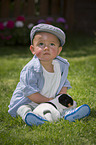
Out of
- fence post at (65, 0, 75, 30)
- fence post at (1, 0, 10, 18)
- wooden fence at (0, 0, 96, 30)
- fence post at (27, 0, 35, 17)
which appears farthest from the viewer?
fence post at (65, 0, 75, 30)

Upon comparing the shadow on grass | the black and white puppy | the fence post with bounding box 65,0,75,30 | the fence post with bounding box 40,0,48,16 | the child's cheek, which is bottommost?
the fence post with bounding box 65,0,75,30

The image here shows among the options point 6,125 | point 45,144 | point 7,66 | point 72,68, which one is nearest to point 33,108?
point 6,125

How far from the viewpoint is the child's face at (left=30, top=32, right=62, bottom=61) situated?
2.87 meters

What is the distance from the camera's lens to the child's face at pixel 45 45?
287cm

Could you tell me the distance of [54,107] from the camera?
9.12ft

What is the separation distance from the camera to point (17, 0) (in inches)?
369

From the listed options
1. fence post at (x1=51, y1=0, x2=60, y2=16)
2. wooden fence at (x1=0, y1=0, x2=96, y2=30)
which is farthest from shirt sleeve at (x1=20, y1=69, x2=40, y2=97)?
fence post at (x1=51, y1=0, x2=60, y2=16)

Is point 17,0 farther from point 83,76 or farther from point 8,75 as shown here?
point 83,76

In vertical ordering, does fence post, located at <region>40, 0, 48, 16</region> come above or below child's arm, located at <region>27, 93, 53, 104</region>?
below

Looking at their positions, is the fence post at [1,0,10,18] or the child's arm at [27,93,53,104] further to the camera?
the fence post at [1,0,10,18]

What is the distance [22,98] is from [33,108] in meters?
0.18

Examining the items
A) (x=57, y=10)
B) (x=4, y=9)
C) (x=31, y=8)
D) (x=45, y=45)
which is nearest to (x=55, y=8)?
(x=57, y=10)

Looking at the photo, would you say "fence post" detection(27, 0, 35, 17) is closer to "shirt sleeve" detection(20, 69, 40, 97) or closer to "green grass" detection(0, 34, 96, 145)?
"green grass" detection(0, 34, 96, 145)

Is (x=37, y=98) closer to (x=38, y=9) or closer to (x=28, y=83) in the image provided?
(x=28, y=83)
